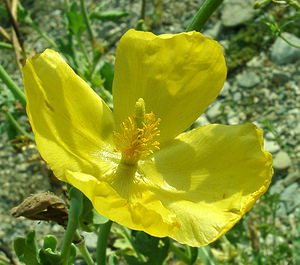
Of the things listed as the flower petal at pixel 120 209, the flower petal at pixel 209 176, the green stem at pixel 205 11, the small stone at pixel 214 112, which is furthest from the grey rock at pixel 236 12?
the flower petal at pixel 120 209

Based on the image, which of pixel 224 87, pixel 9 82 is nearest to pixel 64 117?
pixel 9 82

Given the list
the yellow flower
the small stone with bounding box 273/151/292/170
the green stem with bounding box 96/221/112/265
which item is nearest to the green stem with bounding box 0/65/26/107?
the yellow flower

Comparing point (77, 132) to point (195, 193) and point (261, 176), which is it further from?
point (261, 176)

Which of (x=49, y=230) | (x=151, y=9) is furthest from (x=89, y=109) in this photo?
(x=151, y=9)

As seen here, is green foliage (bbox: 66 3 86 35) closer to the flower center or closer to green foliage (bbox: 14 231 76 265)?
the flower center

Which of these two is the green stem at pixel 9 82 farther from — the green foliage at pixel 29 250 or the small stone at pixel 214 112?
the small stone at pixel 214 112

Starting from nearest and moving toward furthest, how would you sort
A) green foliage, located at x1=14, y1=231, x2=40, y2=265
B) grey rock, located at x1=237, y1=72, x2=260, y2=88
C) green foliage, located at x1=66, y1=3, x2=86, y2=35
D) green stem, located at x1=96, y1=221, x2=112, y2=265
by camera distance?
green foliage, located at x1=14, y1=231, x2=40, y2=265
green stem, located at x1=96, y1=221, x2=112, y2=265
green foliage, located at x1=66, y1=3, x2=86, y2=35
grey rock, located at x1=237, y1=72, x2=260, y2=88
